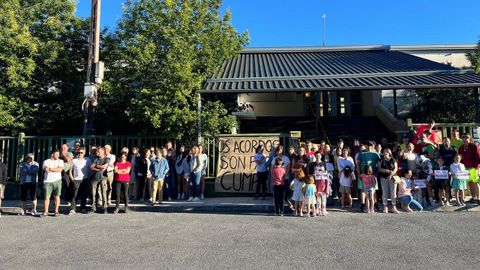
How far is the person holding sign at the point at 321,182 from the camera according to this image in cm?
910

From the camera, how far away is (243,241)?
657 centimetres

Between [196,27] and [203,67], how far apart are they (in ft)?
4.59

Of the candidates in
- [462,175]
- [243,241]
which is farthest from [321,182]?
[462,175]

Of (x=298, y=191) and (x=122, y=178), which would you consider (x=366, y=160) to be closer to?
(x=298, y=191)

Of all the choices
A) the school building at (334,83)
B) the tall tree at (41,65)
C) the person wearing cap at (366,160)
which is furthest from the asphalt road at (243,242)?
the tall tree at (41,65)

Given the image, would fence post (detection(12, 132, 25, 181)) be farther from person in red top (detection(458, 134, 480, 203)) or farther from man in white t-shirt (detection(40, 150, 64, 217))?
person in red top (detection(458, 134, 480, 203))

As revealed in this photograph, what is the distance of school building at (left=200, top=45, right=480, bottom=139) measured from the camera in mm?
12094

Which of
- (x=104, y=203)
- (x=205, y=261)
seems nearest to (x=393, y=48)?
(x=104, y=203)

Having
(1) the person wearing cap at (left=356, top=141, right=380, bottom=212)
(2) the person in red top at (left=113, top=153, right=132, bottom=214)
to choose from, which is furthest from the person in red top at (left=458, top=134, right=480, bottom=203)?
(2) the person in red top at (left=113, top=153, right=132, bottom=214)

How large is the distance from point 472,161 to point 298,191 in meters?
4.85

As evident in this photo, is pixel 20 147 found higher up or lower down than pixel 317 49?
lower down

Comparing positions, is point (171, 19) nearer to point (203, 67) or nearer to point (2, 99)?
point (203, 67)

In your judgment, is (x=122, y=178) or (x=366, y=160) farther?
(x=122, y=178)

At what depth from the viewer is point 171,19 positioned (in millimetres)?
12742
